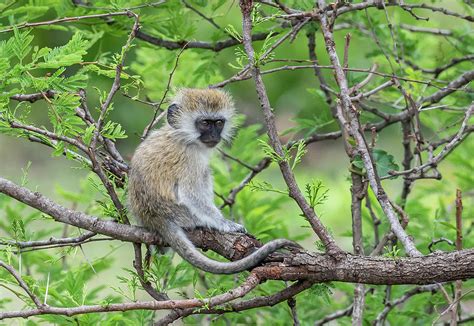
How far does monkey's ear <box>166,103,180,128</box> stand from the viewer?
4.39 m

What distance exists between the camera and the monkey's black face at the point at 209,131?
4457 mm

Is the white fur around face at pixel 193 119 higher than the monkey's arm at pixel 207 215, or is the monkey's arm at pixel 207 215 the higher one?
the white fur around face at pixel 193 119

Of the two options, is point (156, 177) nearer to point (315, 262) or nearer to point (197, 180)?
point (197, 180)

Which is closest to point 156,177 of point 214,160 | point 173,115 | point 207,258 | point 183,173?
point 183,173

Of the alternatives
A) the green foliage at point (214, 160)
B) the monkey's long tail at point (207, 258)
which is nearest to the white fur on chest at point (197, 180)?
the green foliage at point (214, 160)

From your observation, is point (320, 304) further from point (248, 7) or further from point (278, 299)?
point (248, 7)

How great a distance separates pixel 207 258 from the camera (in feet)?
11.1

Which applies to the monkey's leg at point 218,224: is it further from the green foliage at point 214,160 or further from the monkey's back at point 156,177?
the green foliage at point 214,160

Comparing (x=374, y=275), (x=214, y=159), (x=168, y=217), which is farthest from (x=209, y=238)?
(x=214, y=159)

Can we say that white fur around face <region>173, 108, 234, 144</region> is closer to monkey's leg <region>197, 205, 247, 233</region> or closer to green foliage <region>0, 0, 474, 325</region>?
green foliage <region>0, 0, 474, 325</region>

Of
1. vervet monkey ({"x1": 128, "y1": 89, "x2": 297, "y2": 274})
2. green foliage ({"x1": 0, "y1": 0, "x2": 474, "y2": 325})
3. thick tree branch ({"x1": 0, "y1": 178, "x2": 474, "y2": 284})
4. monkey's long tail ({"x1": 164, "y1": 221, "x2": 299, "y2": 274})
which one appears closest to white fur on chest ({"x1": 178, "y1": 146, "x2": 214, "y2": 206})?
vervet monkey ({"x1": 128, "y1": 89, "x2": 297, "y2": 274})

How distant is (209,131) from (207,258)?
49.8 inches

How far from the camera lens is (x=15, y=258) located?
4.69 m

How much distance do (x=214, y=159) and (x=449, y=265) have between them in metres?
2.72
